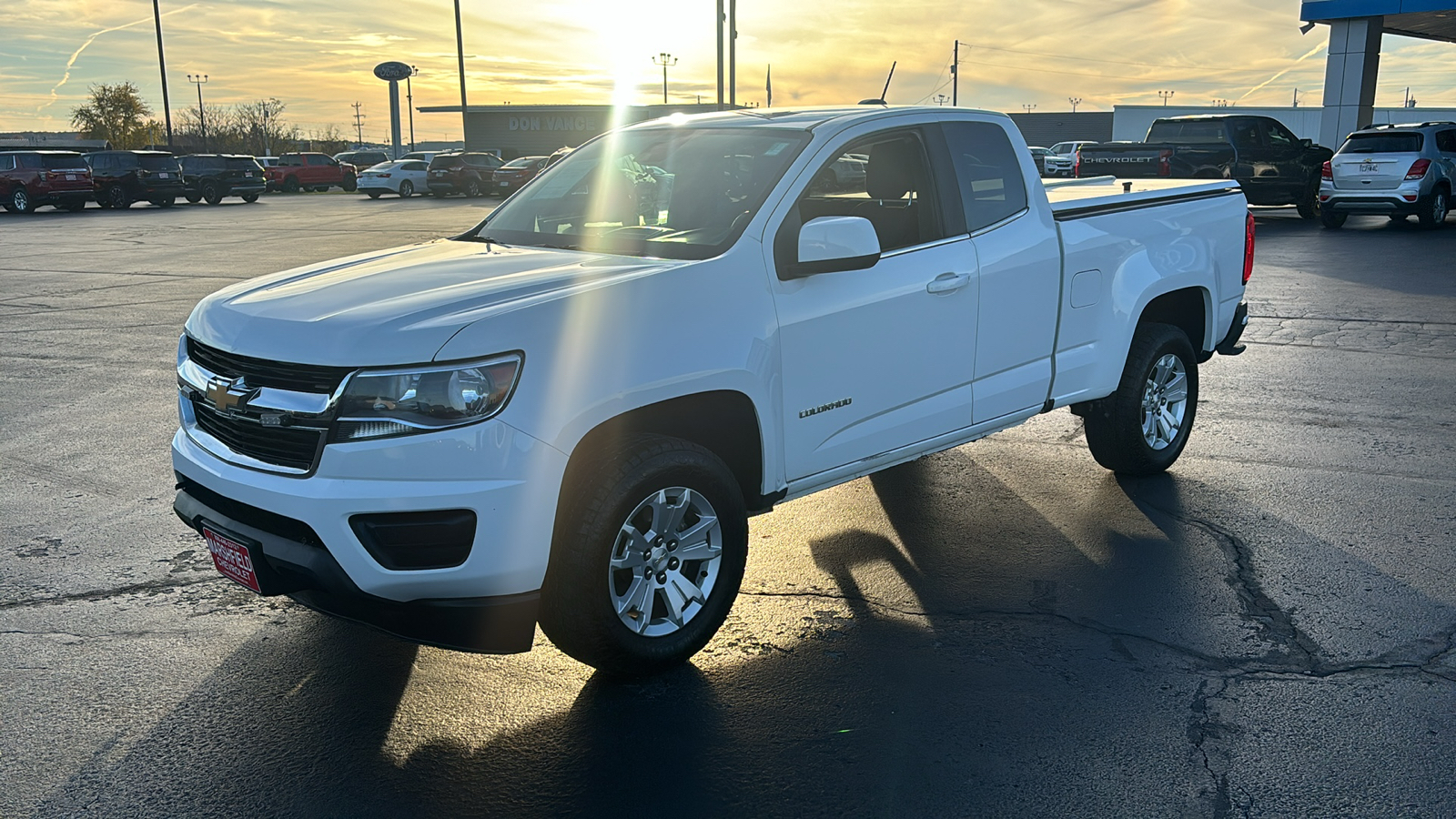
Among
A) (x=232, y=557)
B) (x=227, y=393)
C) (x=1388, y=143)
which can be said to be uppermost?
(x=1388, y=143)

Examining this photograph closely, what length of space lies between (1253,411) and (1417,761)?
4734mm

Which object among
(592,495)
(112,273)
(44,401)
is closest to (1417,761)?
(592,495)

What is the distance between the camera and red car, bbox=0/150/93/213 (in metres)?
31.8

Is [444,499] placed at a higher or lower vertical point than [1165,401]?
higher

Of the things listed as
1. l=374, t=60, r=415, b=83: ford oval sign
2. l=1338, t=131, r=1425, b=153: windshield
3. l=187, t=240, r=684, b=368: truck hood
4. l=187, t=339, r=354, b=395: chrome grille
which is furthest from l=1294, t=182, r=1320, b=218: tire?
l=374, t=60, r=415, b=83: ford oval sign

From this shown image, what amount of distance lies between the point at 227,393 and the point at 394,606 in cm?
92

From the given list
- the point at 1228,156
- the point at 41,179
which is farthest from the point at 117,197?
the point at 1228,156

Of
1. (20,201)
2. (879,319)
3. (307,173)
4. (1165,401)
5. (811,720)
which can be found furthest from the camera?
(307,173)

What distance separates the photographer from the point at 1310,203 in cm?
2314

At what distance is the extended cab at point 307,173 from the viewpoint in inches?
1869

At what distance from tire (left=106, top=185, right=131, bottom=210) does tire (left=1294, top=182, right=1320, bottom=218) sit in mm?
31530

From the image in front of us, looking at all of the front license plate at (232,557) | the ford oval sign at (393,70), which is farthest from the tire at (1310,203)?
the ford oval sign at (393,70)

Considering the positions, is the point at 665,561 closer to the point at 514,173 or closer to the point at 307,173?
the point at 514,173

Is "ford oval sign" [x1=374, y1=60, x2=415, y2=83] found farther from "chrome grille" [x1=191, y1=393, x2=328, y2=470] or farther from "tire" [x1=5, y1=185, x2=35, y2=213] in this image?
"chrome grille" [x1=191, y1=393, x2=328, y2=470]
